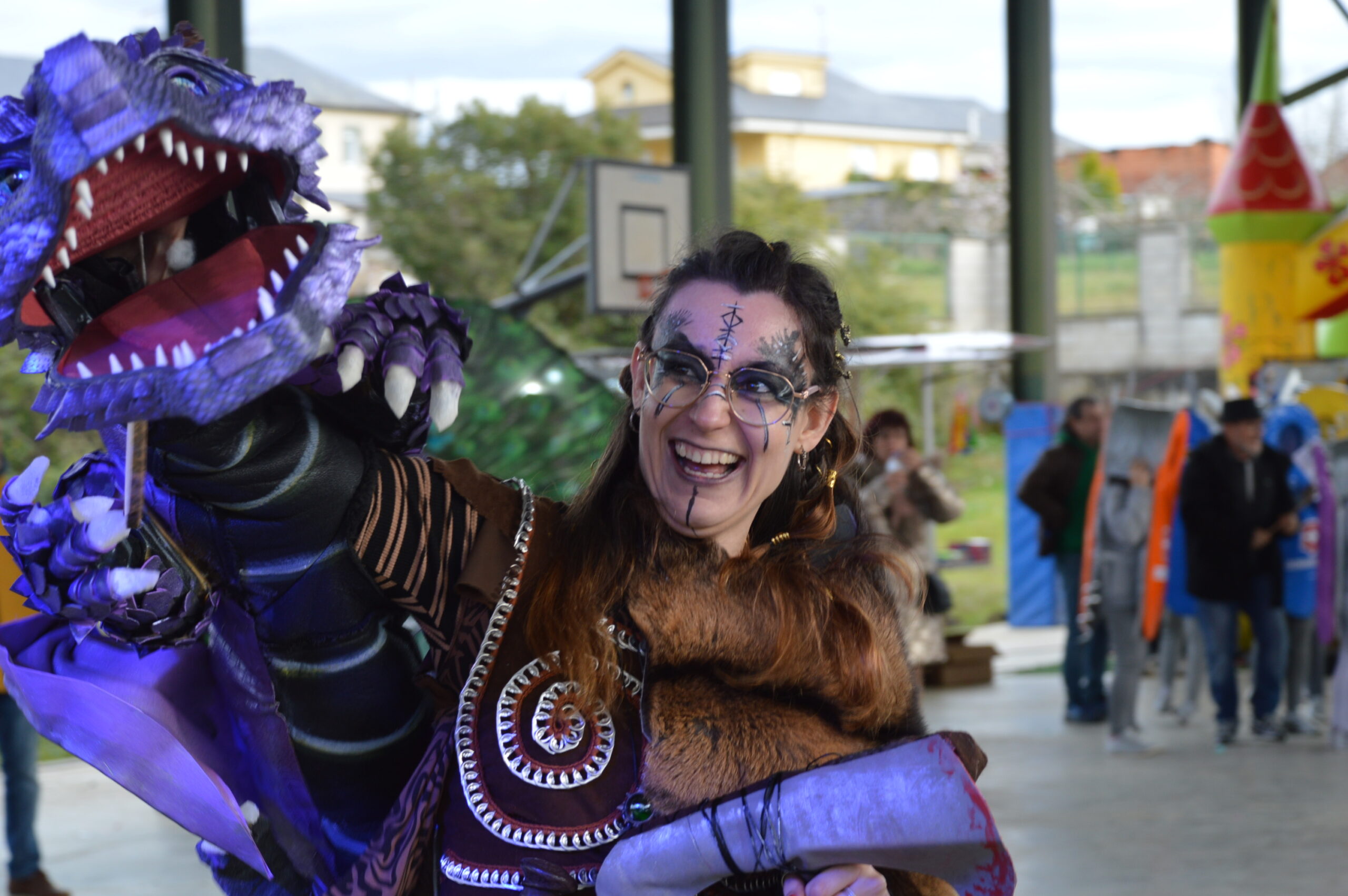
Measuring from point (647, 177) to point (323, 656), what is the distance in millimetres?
7520

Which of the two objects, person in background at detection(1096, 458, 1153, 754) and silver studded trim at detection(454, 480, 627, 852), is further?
person in background at detection(1096, 458, 1153, 754)

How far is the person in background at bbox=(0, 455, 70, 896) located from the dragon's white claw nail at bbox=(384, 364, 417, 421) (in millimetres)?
3542

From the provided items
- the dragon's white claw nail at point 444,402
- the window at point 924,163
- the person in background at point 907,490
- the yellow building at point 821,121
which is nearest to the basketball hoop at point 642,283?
the person in background at point 907,490

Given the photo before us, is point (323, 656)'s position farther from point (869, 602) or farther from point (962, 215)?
point (962, 215)

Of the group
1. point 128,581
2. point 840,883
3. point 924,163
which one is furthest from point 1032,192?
point 924,163

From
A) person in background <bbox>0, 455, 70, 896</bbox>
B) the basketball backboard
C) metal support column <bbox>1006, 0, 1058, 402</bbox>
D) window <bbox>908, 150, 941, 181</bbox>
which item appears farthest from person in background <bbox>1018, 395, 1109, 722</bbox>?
window <bbox>908, 150, 941, 181</bbox>

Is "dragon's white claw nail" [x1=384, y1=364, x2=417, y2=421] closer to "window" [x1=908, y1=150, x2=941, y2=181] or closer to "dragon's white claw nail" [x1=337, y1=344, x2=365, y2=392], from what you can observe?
"dragon's white claw nail" [x1=337, y1=344, x2=365, y2=392]

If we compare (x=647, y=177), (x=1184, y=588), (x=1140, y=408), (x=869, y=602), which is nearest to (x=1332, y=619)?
(x=1184, y=588)

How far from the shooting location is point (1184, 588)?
21.0 feet

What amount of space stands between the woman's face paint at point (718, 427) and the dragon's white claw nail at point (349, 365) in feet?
1.24

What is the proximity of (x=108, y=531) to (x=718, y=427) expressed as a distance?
0.57 meters

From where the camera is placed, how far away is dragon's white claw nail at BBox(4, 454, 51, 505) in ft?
3.84

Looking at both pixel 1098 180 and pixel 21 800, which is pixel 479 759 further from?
pixel 1098 180

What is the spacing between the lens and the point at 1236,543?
19.8 feet
